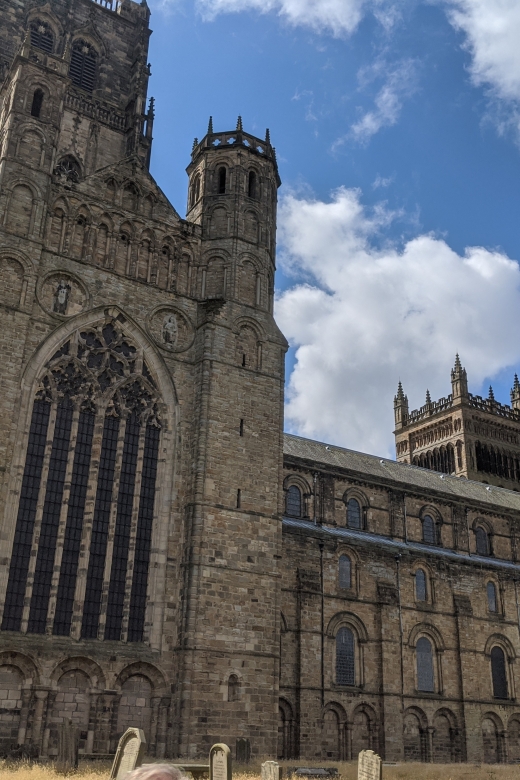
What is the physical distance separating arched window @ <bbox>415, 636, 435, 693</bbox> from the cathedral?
0.18 metres

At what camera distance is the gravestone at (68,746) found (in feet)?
70.6

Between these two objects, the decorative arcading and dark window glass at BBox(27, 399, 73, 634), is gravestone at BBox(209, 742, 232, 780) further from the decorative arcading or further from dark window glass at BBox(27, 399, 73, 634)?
the decorative arcading

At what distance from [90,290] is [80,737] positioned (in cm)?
1545

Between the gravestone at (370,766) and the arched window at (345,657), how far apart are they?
18.8m

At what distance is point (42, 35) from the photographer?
44219 mm

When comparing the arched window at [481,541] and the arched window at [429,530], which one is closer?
the arched window at [429,530]

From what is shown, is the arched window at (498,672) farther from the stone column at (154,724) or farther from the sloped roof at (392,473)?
the stone column at (154,724)

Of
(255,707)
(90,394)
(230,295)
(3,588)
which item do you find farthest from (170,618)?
(230,295)

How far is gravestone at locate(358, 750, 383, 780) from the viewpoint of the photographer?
16.5 m

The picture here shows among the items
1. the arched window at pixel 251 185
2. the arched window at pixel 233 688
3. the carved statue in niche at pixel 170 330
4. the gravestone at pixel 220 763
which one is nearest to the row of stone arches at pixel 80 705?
the arched window at pixel 233 688

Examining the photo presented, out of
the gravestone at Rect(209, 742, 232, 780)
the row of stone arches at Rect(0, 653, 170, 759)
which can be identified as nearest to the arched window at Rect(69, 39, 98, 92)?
the row of stone arches at Rect(0, 653, 170, 759)

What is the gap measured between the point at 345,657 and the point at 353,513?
8626 millimetres

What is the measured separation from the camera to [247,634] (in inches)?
1065

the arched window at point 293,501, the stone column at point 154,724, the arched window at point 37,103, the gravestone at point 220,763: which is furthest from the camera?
the arched window at point 293,501
